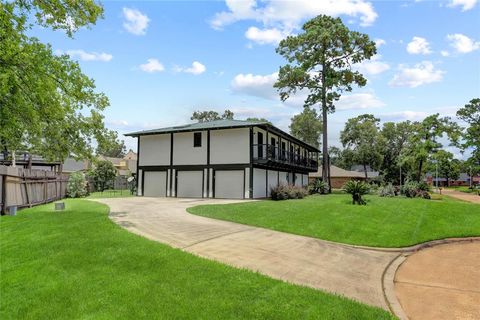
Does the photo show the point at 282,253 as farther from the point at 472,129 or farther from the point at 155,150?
the point at 472,129

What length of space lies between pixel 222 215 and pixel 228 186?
38.8ft

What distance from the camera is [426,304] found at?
571cm

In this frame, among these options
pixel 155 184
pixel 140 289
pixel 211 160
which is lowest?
pixel 140 289

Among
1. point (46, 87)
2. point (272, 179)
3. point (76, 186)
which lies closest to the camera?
point (46, 87)

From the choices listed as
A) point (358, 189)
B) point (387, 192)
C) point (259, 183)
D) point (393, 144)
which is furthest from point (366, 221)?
point (393, 144)

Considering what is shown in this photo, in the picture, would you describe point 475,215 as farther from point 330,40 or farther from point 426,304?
point 330,40

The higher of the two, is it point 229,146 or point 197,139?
point 197,139

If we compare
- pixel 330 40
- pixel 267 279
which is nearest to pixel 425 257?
pixel 267 279

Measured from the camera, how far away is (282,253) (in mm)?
8078

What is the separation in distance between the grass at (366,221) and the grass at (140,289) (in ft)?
17.2

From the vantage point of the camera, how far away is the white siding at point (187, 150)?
26.0 metres

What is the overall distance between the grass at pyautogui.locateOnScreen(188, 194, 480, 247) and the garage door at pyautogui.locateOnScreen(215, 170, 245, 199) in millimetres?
9501

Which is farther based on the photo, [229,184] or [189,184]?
[189,184]

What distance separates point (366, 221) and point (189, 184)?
52.6 ft
